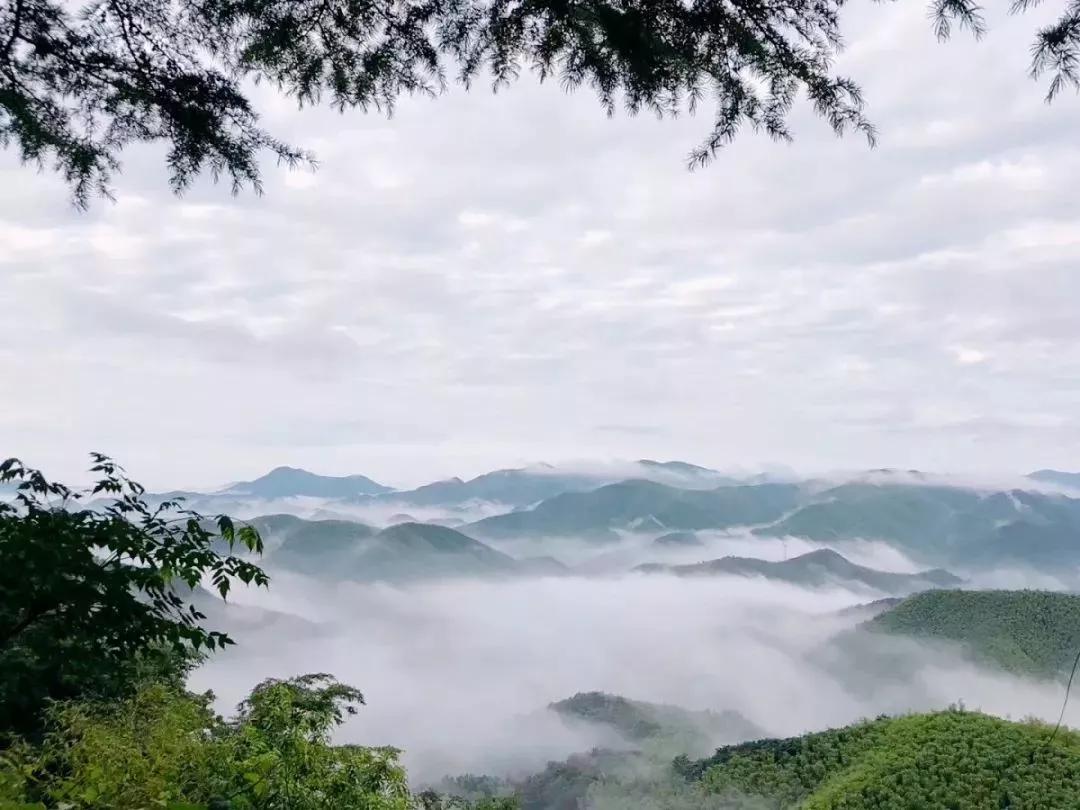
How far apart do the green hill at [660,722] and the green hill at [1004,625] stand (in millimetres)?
27349

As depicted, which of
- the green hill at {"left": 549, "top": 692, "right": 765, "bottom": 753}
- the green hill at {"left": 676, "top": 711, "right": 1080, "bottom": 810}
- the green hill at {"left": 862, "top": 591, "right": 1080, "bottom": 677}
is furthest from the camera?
the green hill at {"left": 862, "top": 591, "right": 1080, "bottom": 677}

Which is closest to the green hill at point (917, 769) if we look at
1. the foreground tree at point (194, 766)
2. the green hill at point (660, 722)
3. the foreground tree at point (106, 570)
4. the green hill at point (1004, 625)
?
the foreground tree at point (194, 766)

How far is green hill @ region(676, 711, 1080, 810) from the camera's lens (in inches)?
825

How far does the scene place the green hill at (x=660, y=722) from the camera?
7494cm

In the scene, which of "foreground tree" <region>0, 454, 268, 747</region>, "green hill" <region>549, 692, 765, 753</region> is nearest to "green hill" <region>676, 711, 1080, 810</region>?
"foreground tree" <region>0, 454, 268, 747</region>

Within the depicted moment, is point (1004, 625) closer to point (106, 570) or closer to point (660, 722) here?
point (660, 722)

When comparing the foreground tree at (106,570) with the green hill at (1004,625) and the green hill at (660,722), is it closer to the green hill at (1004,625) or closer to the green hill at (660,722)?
the green hill at (660,722)

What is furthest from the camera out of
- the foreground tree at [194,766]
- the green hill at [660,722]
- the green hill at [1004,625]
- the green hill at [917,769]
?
the green hill at [1004,625]

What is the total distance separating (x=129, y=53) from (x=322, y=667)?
17196 centimetres

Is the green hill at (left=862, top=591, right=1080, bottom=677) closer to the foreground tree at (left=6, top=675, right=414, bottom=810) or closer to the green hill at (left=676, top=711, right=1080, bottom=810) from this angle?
the green hill at (left=676, top=711, right=1080, bottom=810)

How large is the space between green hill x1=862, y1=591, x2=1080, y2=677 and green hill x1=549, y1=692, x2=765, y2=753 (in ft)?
89.7

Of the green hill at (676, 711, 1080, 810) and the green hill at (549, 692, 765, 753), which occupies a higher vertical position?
the green hill at (676, 711, 1080, 810)

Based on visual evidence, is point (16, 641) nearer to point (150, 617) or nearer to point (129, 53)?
point (150, 617)

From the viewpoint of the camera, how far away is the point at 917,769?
23156mm
